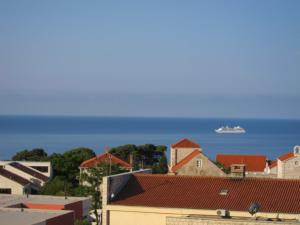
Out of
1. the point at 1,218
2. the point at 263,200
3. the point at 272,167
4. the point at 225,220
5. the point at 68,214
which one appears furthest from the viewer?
the point at 272,167

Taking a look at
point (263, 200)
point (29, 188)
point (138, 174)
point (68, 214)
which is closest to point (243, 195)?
point (263, 200)

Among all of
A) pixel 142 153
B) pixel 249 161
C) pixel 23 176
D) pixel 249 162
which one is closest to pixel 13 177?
pixel 23 176

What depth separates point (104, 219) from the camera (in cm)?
2939

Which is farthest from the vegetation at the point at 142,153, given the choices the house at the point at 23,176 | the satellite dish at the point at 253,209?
the satellite dish at the point at 253,209

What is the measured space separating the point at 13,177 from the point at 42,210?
2533 centimetres

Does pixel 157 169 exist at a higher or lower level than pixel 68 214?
higher

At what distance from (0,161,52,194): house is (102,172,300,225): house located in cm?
3017

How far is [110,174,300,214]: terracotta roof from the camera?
28.5 m

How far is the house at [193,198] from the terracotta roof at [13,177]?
31.2 m

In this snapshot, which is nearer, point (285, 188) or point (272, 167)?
point (285, 188)

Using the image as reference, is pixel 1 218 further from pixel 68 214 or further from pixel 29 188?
pixel 29 188

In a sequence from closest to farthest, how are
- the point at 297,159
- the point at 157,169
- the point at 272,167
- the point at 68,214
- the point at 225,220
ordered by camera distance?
the point at 225,220 → the point at 68,214 → the point at 297,159 → the point at 272,167 → the point at 157,169

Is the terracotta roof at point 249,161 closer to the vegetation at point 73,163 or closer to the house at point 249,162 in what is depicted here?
the house at point 249,162

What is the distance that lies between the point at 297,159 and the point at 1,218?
28.6 meters
